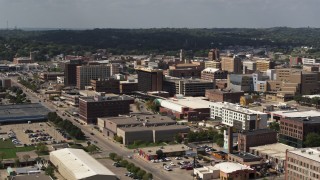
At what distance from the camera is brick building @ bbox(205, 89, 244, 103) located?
44.2 m

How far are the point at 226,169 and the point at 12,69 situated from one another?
53.6m

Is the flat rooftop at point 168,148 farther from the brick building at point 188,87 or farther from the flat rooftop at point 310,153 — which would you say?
the brick building at point 188,87

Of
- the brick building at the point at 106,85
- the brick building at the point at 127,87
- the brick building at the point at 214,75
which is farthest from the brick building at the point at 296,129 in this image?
the brick building at the point at 214,75

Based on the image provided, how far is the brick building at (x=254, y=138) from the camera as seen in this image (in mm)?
28047

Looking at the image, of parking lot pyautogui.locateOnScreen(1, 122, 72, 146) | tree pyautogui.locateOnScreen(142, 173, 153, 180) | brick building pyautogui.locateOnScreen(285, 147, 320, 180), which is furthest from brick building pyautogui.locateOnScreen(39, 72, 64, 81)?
brick building pyautogui.locateOnScreen(285, 147, 320, 180)

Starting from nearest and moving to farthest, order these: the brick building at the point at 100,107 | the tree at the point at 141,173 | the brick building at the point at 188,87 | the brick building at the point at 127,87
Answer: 1. the tree at the point at 141,173
2. the brick building at the point at 100,107
3. the brick building at the point at 188,87
4. the brick building at the point at 127,87

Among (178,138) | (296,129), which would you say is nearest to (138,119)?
(178,138)

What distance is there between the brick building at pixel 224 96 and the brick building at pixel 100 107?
9431 mm

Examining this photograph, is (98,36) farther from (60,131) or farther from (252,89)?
(60,131)

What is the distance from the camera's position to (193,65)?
65750 mm

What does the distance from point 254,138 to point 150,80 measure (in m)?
22.8

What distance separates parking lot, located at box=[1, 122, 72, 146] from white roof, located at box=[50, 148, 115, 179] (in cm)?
569

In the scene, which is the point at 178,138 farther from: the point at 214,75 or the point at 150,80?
the point at 214,75

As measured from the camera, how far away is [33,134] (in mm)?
33156
